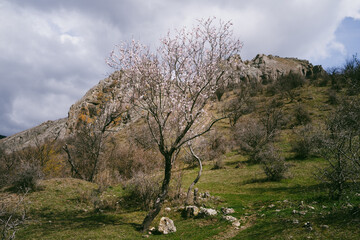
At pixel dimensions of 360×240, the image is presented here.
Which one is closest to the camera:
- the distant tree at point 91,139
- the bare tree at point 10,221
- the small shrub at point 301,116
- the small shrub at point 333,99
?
the bare tree at point 10,221

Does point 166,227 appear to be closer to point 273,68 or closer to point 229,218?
point 229,218

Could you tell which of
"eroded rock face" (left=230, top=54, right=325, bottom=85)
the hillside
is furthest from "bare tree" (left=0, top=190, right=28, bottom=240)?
"eroded rock face" (left=230, top=54, right=325, bottom=85)

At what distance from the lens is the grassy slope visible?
6.83 meters

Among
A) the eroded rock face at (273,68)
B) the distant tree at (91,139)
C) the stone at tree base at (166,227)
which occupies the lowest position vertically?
the stone at tree base at (166,227)

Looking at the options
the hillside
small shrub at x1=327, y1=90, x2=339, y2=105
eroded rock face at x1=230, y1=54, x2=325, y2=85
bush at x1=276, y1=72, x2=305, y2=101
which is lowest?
the hillside

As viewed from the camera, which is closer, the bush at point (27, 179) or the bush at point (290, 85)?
the bush at point (27, 179)

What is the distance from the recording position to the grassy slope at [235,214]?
6.83m

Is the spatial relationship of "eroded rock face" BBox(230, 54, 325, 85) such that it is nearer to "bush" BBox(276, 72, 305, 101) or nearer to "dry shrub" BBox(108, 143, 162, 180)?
"bush" BBox(276, 72, 305, 101)

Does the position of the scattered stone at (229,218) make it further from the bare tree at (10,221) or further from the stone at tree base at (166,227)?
the bare tree at (10,221)

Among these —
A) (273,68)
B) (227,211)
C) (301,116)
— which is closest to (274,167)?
(227,211)

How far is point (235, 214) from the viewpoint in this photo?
9633 millimetres

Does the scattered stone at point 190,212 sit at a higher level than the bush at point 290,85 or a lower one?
lower

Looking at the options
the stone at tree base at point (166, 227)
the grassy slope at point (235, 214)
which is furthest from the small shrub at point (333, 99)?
the stone at tree base at point (166, 227)

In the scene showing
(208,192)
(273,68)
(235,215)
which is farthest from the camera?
(273,68)
